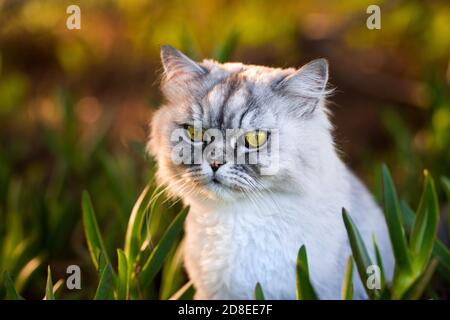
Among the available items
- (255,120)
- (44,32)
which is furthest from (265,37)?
(255,120)

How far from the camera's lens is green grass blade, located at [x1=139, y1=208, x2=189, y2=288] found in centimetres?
223

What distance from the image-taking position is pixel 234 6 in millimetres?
5359

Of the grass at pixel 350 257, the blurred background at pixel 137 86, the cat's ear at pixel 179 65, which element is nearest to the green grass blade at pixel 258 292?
the grass at pixel 350 257

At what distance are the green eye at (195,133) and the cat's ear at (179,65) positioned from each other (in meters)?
0.24

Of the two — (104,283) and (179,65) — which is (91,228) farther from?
(179,65)

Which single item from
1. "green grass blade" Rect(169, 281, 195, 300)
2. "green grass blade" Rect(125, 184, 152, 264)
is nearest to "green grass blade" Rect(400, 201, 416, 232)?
"green grass blade" Rect(169, 281, 195, 300)

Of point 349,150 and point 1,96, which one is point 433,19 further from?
point 1,96

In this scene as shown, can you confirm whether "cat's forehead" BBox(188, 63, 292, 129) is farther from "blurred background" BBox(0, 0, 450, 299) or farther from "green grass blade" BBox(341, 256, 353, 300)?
"blurred background" BBox(0, 0, 450, 299)

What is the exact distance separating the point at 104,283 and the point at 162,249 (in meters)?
0.23

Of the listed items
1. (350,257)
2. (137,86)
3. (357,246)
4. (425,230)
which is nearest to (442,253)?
(425,230)

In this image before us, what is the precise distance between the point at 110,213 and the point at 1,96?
1681 mm

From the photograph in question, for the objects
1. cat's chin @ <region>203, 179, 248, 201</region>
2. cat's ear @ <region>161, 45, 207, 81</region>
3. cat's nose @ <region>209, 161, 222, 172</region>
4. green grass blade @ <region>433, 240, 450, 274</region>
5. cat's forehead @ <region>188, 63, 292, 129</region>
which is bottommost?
green grass blade @ <region>433, 240, 450, 274</region>

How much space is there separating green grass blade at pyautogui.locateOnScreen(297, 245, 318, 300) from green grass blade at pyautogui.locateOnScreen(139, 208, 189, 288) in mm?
437
